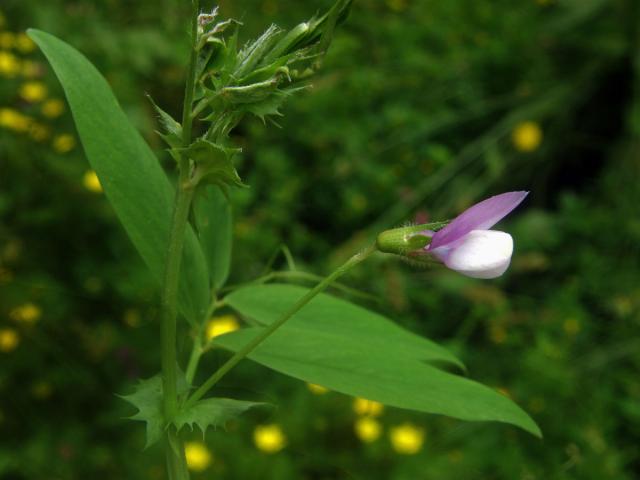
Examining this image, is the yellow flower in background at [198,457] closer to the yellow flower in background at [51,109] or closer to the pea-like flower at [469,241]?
the yellow flower in background at [51,109]

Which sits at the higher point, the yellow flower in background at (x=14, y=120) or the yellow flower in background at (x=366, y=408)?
the yellow flower in background at (x=14, y=120)

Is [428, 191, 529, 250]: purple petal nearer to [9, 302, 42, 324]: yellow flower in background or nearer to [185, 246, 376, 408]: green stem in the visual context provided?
[185, 246, 376, 408]: green stem

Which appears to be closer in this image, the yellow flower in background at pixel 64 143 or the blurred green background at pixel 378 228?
the blurred green background at pixel 378 228

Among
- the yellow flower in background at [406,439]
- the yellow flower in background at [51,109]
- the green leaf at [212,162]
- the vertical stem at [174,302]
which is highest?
the green leaf at [212,162]

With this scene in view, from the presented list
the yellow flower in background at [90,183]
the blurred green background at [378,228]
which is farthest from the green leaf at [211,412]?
the yellow flower in background at [90,183]

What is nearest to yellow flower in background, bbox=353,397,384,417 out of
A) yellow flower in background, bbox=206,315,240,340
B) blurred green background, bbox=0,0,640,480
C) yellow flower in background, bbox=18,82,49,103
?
blurred green background, bbox=0,0,640,480

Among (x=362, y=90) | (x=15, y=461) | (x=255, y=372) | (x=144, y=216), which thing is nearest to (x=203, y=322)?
(x=144, y=216)

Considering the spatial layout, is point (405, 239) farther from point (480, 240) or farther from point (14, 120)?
point (14, 120)
